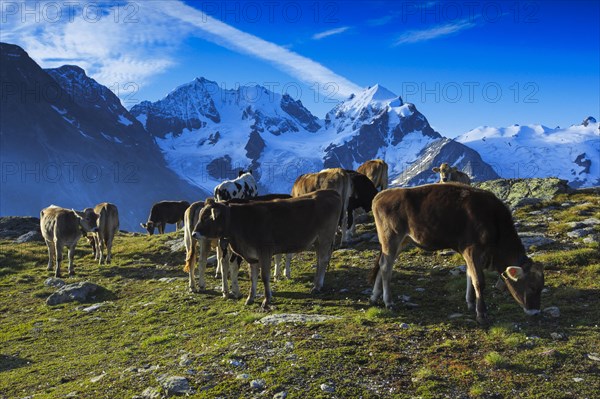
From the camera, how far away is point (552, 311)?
39.3 ft

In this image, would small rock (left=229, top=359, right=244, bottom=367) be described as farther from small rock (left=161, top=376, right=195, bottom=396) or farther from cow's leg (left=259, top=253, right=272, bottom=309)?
cow's leg (left=259, top=253, right=272, bottom=309)

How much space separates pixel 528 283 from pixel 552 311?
1.05m

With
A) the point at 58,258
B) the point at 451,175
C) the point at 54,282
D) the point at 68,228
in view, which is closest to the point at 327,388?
the point at 54,282

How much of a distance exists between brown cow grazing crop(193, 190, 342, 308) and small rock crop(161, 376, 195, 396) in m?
5.01

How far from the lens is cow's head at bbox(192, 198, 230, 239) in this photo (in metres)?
14.8

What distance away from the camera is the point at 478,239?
11812mm

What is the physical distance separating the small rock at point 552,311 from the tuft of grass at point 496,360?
3145 mm

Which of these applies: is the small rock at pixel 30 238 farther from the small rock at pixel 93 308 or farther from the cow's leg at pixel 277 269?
the cow's leg at pixel 277 269

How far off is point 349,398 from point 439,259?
11158mm

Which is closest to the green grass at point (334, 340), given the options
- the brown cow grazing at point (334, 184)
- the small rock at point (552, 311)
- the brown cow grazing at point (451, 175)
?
the small rock at point (552, 311)

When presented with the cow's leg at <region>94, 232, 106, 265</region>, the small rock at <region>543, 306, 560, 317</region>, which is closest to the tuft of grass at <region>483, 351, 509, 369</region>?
the small rock at <region>543, 306, 560, 317</region>

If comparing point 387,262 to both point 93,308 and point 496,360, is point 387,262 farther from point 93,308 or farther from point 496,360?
point 93,308

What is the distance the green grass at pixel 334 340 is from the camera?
9062 millimetres

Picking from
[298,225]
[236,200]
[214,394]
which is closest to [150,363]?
[214,394]
